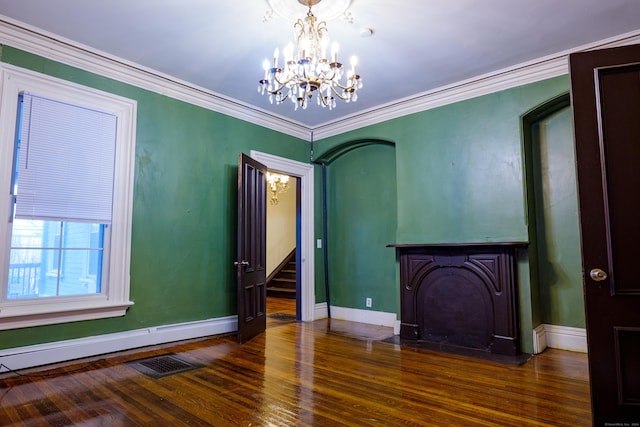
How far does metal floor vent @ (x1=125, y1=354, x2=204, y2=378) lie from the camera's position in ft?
10.0

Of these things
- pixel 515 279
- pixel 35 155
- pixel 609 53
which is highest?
pixel 609 53

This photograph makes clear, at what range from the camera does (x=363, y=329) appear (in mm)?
4785

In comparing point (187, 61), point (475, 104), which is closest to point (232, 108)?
point (187, 61)

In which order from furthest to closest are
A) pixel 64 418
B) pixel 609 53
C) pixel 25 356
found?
pixel 25 356 < pixel 64 418 < pixel 609 53

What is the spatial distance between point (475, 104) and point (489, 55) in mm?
620

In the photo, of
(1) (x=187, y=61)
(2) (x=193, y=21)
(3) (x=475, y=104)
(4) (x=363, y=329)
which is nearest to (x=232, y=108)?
(1) (x=187, y=61)

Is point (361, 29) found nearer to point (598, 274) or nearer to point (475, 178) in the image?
point (475, 178)

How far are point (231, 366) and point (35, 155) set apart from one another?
2440 mm

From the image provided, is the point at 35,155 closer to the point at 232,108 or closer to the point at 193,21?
the point at 193,21

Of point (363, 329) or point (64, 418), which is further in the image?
point (363, 329)

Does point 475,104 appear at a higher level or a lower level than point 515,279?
higher

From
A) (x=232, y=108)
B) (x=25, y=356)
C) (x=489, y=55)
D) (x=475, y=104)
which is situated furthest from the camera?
(x=232, y=108)

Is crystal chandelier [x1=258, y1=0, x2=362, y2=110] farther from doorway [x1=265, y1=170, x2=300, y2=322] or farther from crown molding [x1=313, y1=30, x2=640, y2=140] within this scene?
doorway [x1=265, y1=170, x2=300, y2=322]

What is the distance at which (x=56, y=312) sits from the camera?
3195 millimetres
